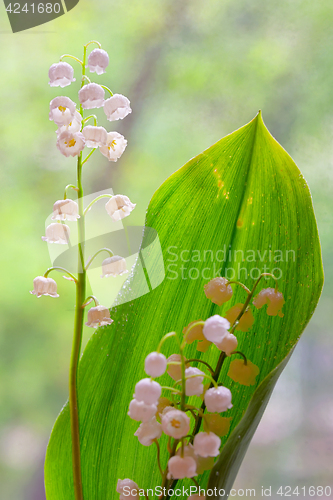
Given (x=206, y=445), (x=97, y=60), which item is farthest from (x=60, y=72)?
(x=206, y=445)

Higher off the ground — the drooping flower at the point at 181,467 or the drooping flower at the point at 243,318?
the drooping flower at the point at 243,318

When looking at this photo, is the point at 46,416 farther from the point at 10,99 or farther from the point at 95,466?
the point at 10,99

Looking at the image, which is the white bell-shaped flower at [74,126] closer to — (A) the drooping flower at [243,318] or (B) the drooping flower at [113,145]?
(B) the drooping flower at [113,145]

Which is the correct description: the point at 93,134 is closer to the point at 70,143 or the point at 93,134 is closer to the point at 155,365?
the point at 70,143

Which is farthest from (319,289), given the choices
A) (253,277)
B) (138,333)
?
(138,333)

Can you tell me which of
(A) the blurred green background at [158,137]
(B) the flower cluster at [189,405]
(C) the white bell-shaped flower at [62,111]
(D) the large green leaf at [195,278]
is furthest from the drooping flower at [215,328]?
(A) the blurred green background at [158,137]

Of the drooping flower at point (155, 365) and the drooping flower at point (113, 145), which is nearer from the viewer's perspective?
the drooping flower at point (155, 365)
